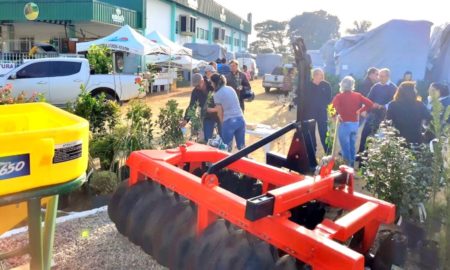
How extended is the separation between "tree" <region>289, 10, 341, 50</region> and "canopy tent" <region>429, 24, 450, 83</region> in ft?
226

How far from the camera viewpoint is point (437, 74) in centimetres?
1557

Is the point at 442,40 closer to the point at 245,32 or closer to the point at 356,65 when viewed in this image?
the point at 356,65

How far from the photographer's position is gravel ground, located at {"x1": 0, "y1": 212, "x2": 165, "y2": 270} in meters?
3.67

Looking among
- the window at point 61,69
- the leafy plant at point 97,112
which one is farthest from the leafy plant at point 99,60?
the leafy plant at point 97,112

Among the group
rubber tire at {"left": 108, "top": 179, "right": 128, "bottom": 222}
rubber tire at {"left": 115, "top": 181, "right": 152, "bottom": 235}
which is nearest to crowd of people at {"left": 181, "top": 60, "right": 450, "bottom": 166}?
rubber tire at {"left": 108, "top": 179, "right": 128, "bottom": 222}

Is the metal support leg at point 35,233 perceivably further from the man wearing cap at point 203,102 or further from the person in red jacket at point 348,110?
the person in red jacket at point 348,110

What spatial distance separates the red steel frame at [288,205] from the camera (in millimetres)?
2410

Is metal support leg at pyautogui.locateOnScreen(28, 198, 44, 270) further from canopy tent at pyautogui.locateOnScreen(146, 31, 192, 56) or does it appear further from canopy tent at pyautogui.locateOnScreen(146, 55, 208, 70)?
canopy tent at pyautogui.locateOnScreen(146, 55, 208, 70)

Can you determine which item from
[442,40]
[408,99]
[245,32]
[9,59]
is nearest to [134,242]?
[408,99]

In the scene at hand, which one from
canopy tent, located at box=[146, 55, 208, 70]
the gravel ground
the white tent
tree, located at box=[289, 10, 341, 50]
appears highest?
tree, located at box=[289, 10, 341, 50]

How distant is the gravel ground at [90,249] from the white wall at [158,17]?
22.7 metres

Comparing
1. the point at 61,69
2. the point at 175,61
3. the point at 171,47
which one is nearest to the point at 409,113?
the point at 61,69

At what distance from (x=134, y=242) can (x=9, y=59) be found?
57.2ft

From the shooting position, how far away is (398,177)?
13.2ft
